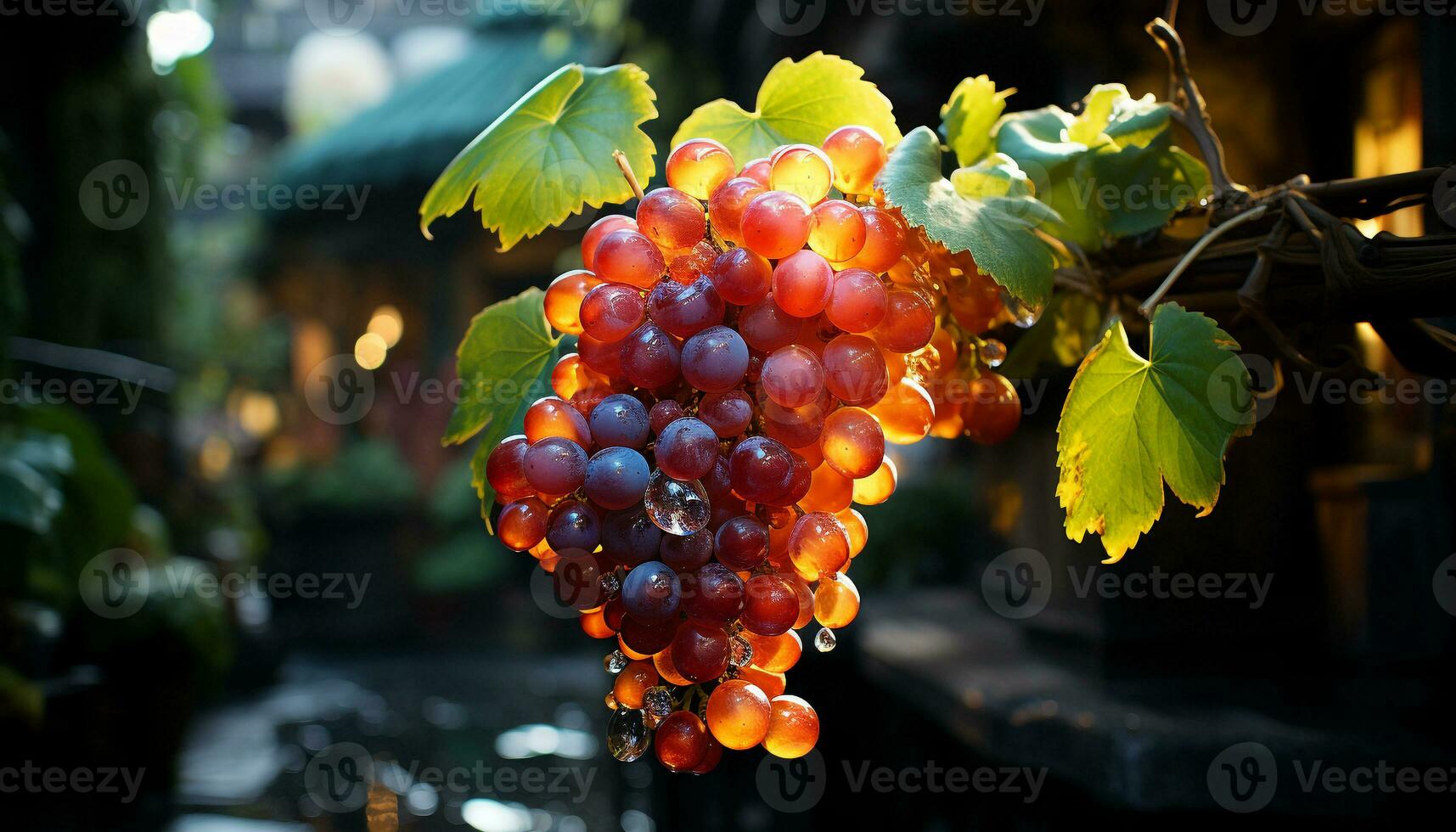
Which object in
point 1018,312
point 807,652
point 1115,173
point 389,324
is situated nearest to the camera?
point 1018,312

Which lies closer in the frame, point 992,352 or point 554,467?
point 554,467

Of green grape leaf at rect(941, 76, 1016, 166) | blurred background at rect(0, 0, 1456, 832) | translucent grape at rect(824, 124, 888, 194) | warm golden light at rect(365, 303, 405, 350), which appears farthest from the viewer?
warm golden light at rect(365, 303, 405, 350)

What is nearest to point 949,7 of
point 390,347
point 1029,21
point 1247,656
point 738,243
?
point 1029,21

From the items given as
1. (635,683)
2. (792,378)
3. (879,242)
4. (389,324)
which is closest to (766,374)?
(792,378)

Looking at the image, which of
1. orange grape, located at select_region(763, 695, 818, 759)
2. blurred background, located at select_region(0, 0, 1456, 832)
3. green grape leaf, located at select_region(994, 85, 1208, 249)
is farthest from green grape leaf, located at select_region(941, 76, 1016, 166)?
blurred background, located at select_region(0, 0, 1456, 832)

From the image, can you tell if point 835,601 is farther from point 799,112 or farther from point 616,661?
point 799,112

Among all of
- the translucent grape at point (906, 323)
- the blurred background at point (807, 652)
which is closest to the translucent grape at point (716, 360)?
the translucent grape at point (906, 323)

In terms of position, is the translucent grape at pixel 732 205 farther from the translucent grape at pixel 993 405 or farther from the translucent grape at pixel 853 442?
the translucent grape at pixel 993 405

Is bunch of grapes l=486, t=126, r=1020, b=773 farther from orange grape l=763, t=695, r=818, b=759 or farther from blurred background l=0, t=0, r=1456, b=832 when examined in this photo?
blurred background l=0, t=0, r=1456, b=832
